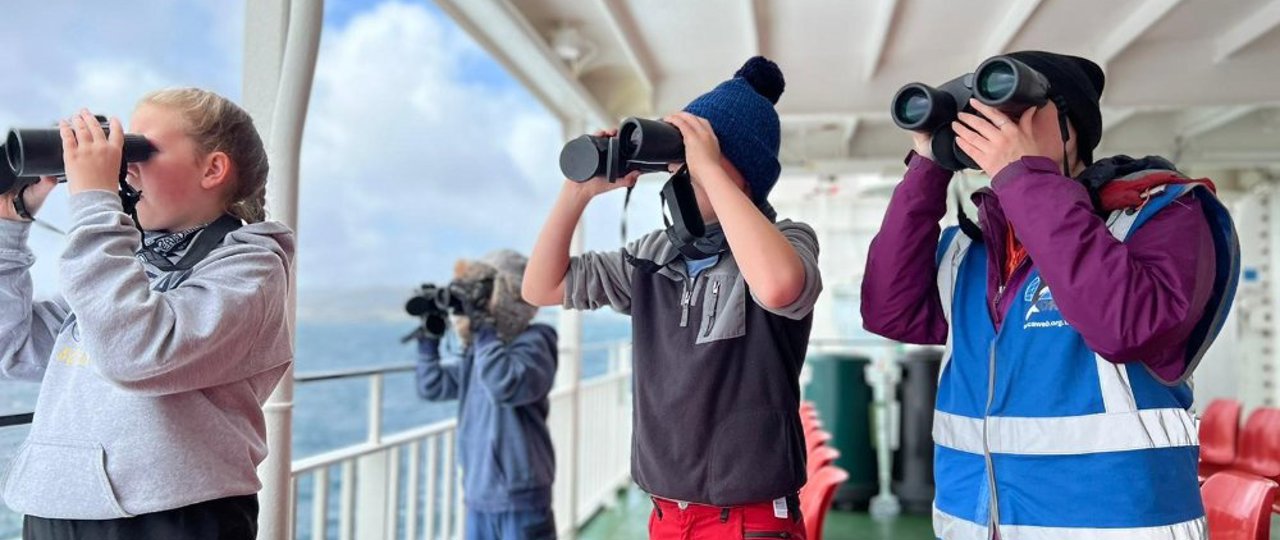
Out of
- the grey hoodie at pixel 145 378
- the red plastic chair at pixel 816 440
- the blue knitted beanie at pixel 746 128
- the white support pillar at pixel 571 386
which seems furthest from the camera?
the white support pillar at pixel 571 386

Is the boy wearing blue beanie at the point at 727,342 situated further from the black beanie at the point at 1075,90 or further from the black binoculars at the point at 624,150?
the black beanie at the point at 1075,90

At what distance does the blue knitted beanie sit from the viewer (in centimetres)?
132

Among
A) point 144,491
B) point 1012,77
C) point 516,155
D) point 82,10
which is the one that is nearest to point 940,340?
point 1012,77

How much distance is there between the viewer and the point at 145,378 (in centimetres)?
101

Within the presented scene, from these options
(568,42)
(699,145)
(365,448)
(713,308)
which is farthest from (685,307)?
(568,42)

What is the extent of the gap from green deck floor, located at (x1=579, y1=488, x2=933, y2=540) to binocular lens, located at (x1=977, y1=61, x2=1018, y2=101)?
3781mm

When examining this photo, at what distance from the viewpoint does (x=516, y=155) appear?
A: 1805 inches

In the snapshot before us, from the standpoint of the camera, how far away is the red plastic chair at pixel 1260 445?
3.58 m

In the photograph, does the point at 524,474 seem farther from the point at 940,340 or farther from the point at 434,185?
the point at 434,185

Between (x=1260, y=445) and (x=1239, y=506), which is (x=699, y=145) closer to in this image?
(x=1239, y=506)

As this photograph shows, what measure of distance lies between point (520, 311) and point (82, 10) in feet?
104

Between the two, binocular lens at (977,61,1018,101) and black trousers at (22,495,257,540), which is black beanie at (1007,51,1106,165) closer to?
binocular lens at (977,61,1018,101)

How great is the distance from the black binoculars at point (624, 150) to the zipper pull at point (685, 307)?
0.66ft

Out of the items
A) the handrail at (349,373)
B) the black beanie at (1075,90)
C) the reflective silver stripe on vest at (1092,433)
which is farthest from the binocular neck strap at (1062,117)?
the handrail at (349,373)
